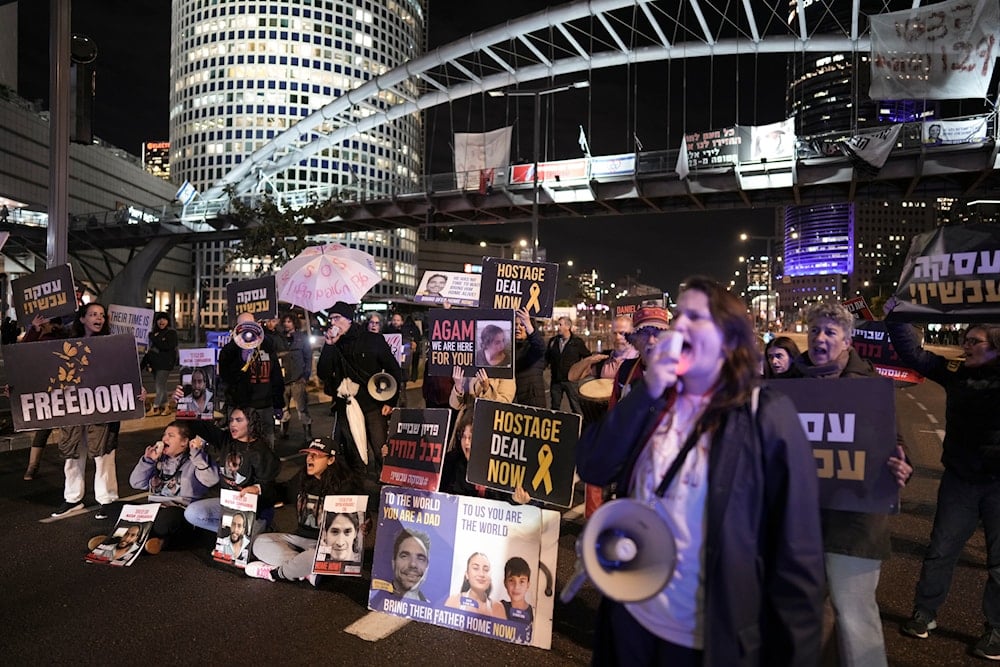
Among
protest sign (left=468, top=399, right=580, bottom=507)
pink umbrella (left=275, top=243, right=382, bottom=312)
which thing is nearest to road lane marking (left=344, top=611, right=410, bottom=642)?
protest sign (left=468, top=399, right=580, bottom=507)

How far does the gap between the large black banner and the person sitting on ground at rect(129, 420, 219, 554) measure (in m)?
5.63

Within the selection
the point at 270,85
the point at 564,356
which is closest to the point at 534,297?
the point at 564,356

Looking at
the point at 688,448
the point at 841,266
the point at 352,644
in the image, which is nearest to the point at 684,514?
the point at 688,448

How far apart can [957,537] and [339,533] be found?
3948 millimetres

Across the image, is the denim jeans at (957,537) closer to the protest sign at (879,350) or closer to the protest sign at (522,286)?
the protest sign at (879,350)

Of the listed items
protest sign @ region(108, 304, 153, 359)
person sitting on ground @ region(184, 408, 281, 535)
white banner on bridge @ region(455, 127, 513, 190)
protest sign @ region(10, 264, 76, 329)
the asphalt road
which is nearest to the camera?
the asphalt road

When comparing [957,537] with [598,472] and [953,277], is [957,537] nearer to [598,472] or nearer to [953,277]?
[953,277]

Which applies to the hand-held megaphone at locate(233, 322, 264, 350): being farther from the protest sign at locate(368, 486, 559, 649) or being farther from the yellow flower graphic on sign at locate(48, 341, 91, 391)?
the protest sign at locate(368, 486, 559, 649)

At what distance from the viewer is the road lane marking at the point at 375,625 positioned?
4.10 metres

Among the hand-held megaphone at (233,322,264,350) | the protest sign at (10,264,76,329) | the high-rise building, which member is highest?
the high-rise building

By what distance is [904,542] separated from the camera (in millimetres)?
6102

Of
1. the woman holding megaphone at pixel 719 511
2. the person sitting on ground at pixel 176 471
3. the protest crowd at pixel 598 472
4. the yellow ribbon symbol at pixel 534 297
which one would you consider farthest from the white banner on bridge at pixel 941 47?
the woman holding megaphone at pixel 719 511

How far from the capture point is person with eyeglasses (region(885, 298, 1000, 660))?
3977mm

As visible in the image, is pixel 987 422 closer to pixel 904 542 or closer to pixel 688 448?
pixel 904 542
